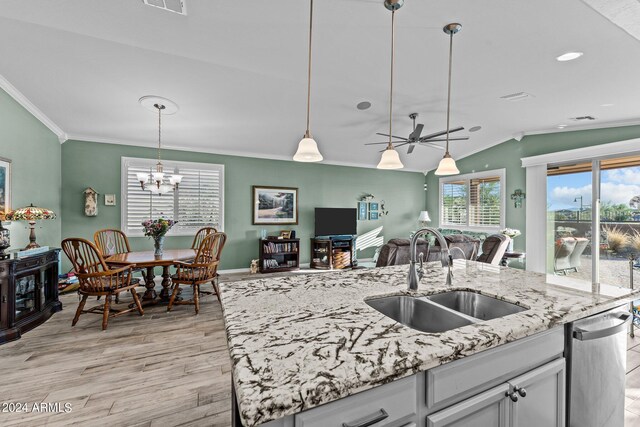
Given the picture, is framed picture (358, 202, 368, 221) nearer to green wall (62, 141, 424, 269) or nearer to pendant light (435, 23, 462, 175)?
green wall (62, 141, 424, 269)

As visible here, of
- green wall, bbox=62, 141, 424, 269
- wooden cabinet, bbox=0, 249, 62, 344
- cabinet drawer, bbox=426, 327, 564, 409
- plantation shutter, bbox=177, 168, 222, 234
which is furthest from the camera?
plantation shutter, bbox=177, 168, 222, 234

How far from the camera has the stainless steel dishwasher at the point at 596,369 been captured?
1.25 meters

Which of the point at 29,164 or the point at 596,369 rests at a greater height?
the point at 29,164

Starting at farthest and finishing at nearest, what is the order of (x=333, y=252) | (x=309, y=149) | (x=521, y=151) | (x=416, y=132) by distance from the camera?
1. (x=333, y=252)
2. (x=521, y=151)
3. (x=416, y=132)
4. (x=309, y=149)

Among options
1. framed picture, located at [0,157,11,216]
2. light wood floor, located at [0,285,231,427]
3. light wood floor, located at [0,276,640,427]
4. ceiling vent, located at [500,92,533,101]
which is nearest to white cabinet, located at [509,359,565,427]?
light wood floor, located at [0,276,640,427]

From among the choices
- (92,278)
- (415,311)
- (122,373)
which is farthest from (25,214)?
(415,311)

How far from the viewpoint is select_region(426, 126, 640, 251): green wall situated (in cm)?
443

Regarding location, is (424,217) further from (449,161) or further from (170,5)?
(170,5)

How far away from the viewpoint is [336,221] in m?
6.50

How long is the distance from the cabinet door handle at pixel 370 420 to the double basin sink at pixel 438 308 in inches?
24.8

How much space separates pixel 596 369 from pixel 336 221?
5288mm

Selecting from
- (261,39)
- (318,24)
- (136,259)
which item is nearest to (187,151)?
(136,259)

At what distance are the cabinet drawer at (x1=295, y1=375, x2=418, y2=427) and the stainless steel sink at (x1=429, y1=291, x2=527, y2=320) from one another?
0.78m

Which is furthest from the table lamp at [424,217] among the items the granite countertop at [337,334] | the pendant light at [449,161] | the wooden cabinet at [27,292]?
the wooden cabinet at [27,292]
